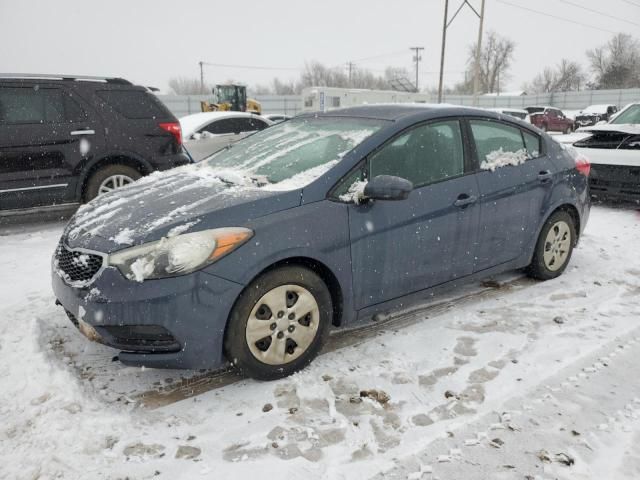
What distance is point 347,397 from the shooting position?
9.52 ft

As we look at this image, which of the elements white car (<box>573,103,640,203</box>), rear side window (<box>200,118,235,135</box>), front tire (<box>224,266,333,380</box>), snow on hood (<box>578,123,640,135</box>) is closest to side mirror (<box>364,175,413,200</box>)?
front tire (<box>224,266,333,380</box>)

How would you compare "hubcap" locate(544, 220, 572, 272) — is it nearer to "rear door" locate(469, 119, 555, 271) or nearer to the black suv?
"rear door" locate(469, 119, 555, 271)

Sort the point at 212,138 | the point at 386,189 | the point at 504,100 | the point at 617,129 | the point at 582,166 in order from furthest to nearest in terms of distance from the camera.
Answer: the point at 504,100
the point at 212,138
the point at 617,129
the point at 582,166
the point at 386,189

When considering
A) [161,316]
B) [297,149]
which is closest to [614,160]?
[297,149]

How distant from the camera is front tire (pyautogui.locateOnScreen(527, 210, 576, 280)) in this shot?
4.62 meters

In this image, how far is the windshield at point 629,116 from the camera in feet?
28.4

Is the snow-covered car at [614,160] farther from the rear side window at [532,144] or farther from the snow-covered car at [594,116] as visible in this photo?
the snow-covered car at [594,116]

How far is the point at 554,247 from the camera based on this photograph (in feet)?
15.6

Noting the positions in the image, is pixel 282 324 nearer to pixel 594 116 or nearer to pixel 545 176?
pixel 545 176

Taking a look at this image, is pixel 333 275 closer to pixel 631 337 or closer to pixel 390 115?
pixel 390 115

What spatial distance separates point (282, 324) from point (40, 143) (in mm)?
4768

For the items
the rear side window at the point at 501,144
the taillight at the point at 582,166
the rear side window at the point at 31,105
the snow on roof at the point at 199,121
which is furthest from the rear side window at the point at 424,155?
the snow on roof at the point at 199,121

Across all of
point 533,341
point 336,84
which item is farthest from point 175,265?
point 336,84

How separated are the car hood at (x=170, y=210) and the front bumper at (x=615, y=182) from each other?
6.20 m
